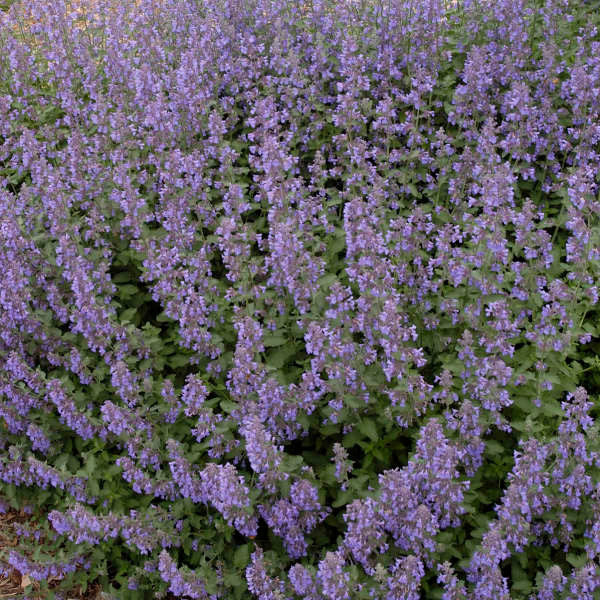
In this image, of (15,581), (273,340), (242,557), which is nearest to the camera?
(242,557)

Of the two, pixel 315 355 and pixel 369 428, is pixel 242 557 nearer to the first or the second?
pixel 369 428

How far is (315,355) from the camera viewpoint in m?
4.25

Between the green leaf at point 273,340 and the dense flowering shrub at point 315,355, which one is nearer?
the dense flowering shrub at point 315,355

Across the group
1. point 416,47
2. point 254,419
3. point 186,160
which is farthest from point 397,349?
point 416,47

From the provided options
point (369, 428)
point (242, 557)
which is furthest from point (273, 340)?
point (242, 557)

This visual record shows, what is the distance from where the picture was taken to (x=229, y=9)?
7.34m

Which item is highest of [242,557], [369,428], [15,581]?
[369,428]

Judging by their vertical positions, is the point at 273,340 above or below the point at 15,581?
above

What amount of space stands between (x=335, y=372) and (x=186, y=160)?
2081 mm

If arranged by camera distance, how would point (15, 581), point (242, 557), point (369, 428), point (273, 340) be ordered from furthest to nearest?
point (15, 581) < point (273, 340) < point (369, 428) < point (242, 557)

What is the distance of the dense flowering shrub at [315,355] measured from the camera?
3846 mm

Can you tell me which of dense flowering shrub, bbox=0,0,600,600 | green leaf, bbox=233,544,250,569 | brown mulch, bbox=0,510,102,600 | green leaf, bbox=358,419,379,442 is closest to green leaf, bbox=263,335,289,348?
dense flowering shrub, bbox=0,0,600,600

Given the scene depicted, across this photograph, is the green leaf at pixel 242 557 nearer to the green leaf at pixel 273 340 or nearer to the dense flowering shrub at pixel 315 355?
the dense flowering shrub at pixel 315 355

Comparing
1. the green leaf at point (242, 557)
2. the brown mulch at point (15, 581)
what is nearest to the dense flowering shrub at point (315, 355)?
the green leaf at point (242, 557)
